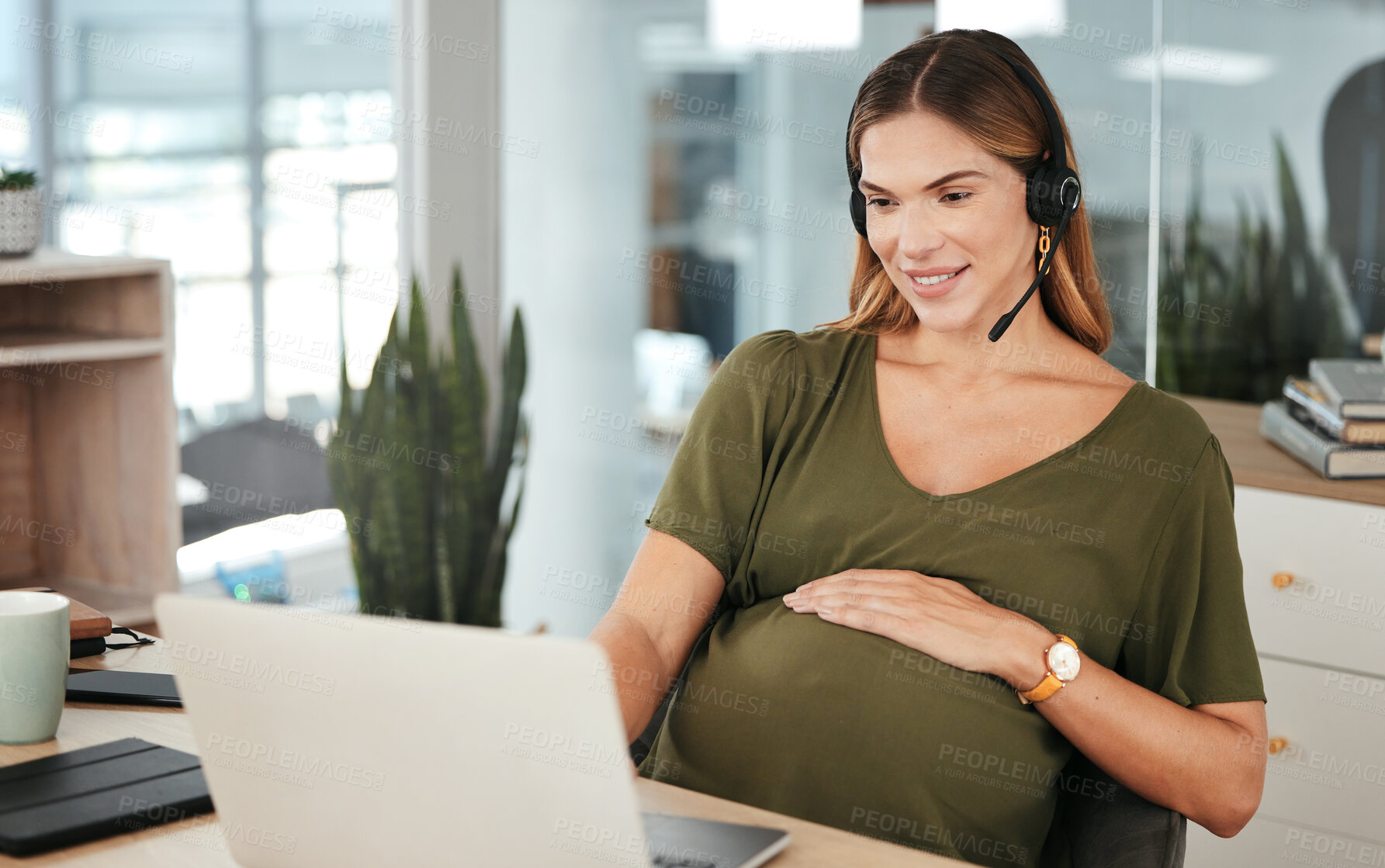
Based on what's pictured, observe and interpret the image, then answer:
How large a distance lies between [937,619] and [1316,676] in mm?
1059

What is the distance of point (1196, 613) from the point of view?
4.50 ft

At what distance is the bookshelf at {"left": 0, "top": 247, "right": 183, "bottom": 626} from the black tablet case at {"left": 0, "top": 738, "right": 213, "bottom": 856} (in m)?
1.40

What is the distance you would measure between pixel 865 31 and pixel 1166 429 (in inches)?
78.8

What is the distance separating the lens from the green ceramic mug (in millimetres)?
1102

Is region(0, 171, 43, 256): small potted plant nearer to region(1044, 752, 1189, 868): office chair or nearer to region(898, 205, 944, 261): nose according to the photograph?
region(898, 205, 944, 261): nose

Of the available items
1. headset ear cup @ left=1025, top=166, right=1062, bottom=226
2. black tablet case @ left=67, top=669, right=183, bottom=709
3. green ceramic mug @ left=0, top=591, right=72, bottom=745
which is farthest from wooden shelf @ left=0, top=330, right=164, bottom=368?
headset ear cup @ left=1025, top=166, right=1062, bottom=226

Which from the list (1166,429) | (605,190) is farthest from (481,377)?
(1166,429)

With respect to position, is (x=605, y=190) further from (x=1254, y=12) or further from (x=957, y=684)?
(x=957, y=684)

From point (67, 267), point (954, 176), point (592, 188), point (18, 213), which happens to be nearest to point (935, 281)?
point (954, 176)

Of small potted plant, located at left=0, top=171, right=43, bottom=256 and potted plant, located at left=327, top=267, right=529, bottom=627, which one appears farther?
potted plant, located at left=327, top=267, right=529, bottom=627

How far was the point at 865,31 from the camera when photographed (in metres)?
3.19

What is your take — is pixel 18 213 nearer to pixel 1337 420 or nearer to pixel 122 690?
pixel 122 690

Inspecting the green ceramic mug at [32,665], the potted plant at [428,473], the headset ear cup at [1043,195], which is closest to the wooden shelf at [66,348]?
the potted plant at [428,473]

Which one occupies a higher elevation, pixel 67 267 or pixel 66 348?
pixel 67 267
